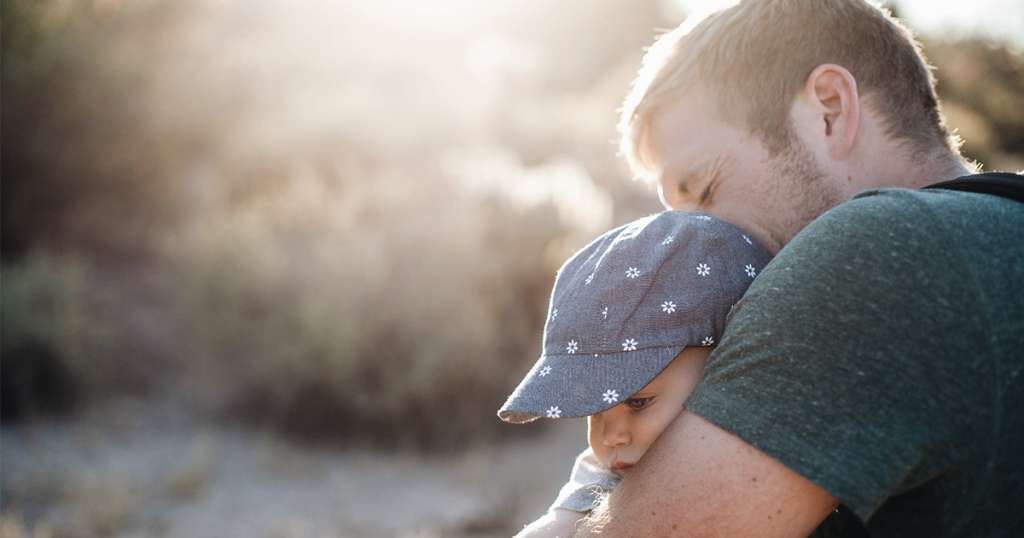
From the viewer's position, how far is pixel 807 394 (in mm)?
1303

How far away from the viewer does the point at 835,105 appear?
190cm

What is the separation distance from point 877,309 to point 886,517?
0.34m

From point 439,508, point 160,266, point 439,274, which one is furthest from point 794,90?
point 160,266

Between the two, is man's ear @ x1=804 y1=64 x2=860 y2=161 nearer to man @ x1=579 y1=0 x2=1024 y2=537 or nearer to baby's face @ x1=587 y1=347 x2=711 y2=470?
man @ x1=579 y1=0 x2=1024 y2=537

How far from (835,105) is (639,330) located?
67cm

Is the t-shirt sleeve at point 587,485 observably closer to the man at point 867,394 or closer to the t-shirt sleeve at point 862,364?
the man at point 867,394

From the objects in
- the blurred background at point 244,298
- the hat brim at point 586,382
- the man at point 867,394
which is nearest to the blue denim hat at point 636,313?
the hat brim at point 586,382

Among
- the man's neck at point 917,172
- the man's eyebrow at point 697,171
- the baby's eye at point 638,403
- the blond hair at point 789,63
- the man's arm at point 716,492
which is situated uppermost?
the blond hair at point 789,63

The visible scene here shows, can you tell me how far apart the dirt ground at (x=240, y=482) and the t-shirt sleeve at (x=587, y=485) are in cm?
338

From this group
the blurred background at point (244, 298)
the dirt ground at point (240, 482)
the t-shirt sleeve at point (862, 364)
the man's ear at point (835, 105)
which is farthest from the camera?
the blurred background at point (244, 298)

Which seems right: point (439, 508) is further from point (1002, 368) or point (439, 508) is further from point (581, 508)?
point (1002, 368)

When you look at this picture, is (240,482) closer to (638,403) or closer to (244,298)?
(244,298)

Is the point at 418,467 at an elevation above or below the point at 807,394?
below

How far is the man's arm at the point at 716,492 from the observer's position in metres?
1.33
